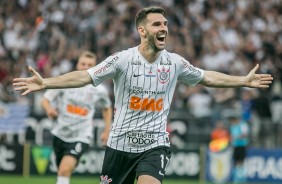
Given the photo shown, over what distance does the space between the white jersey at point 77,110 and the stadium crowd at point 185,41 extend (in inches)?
300

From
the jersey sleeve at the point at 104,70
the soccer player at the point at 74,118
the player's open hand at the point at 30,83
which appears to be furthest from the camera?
the soccer player at the point at 74,118

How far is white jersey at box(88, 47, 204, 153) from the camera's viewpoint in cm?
930

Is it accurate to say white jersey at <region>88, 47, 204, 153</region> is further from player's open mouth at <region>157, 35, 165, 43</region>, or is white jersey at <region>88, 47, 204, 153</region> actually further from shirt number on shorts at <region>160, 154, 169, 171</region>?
player's open mouth at <region>157, 35, 165, 43</region>

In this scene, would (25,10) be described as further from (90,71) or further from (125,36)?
(90,71)

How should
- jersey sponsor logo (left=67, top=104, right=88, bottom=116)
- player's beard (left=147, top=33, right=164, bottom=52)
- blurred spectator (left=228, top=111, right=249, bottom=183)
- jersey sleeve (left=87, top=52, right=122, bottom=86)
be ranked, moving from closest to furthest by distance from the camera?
jersey sleeve (left=87, top=52, right=122, bottom=86) → player's beard (left=147, top=33, right=164, bottom=52) → jersey sponsor logo (left=67, top=104, right=88, bottom=116) → blurred spectator (left=228, top=111, right=249, bottom=183)

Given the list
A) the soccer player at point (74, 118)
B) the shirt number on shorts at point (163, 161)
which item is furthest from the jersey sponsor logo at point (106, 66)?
the soccer player at point (74, 118)

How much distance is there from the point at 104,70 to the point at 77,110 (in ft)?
14.9

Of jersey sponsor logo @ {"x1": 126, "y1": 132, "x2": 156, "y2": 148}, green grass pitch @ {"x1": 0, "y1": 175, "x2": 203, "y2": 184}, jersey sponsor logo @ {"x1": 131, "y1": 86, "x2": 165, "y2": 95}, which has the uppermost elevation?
jersey sponsor logo @ {"x1": 131, "y1": 86, "x2": 165, "y2": 95}

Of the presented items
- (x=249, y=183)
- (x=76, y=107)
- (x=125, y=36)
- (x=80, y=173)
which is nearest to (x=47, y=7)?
(x=125, y=36)

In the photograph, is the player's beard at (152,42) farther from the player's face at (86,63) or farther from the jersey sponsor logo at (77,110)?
the jersey sponsor logo at (77,110)

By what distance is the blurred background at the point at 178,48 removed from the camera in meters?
21.5

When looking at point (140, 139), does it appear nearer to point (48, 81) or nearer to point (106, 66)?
point (106, 66)

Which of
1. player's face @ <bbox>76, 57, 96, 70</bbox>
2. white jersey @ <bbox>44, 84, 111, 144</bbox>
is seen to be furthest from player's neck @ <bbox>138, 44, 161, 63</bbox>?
white jersey @ <bbox>44, 84, 111, 144</bbox>

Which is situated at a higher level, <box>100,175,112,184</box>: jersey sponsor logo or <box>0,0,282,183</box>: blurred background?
<box>0,0,282,183</box>: blurred background
